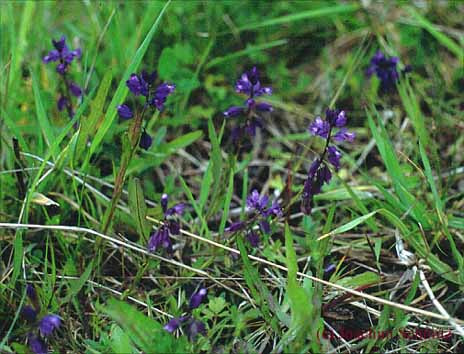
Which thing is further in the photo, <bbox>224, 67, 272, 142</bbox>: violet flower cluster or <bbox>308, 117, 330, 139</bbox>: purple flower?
<bbox>224, 67, 272, 142</bbox>: violet flower cluster

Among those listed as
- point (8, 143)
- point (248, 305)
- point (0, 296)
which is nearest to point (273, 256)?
point (248, 305)

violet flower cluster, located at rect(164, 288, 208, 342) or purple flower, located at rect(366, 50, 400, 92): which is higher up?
purple flower, located at rect(366, 50, 400, 92)

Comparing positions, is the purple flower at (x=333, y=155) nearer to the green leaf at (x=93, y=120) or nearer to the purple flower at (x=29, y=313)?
the green leaf at (x=93, y=120)

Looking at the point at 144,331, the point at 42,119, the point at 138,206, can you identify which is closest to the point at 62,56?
the point at 42,119

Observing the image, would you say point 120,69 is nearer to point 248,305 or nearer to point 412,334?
point 248,305

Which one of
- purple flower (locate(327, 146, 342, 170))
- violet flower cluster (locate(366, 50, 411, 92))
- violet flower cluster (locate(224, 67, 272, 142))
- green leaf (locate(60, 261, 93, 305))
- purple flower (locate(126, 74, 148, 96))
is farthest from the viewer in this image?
violet flower cluster (locate(366, 50, 411, 92))

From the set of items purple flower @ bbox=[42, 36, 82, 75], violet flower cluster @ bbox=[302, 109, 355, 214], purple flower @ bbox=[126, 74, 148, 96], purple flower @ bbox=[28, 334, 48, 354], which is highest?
purple flower @ bbox=[126, 74, 148, 96]

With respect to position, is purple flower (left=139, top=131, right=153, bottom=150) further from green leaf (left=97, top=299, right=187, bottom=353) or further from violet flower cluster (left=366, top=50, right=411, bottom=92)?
violet flower cluster (left=366, top=50, right=411, bottom=92)

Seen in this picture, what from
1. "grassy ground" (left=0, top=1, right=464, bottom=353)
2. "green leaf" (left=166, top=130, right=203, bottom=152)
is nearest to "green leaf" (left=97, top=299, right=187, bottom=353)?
"grassy ground" (left=0, top=1, right=464, bottom=353)
